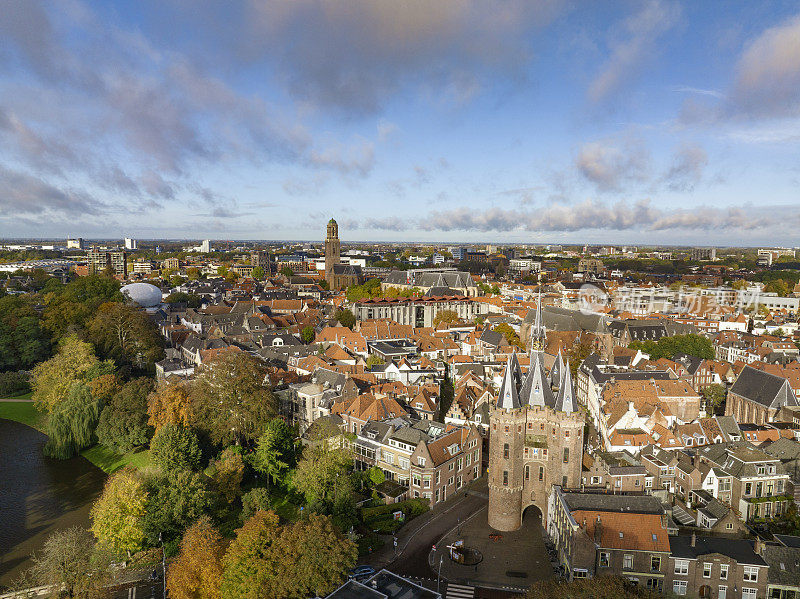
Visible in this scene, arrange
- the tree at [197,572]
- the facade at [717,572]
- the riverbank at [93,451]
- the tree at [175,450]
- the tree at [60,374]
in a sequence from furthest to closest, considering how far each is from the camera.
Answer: the tree at [60,374] → the riverbank at [93,451] → the tree at [175,450] → the facade at [717,572] → the tree at [197,572]

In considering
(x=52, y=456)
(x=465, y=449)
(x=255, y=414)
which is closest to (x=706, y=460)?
(x=465, y=449)

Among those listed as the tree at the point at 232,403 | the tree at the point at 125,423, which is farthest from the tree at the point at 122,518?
the tree at the point at 125,423

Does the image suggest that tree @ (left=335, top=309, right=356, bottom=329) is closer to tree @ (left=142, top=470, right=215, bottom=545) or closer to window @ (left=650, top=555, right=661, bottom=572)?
tree @ (left=142, top=470, right=215, bottom=545)

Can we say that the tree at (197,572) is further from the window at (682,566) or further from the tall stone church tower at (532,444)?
the window at (682,566)

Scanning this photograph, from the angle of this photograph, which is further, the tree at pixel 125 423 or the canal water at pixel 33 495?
the tree at pixel 125 423

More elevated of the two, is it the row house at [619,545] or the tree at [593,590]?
the tree at [593,590]

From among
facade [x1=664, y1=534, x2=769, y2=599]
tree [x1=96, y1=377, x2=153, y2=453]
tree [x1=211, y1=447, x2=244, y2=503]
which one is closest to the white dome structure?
tree [x1=96, y1=377, x2=153, y2=453]
